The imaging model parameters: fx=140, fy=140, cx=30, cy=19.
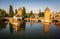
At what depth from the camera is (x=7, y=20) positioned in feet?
15.9

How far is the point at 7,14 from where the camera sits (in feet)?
15.5

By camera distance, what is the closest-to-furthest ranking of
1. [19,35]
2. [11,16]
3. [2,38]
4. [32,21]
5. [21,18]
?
[2,38] → [19,35] → [11,16] → [21,18] → [32,21]

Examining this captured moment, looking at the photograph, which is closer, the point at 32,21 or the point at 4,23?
the point at 4,23

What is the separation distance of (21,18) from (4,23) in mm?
622

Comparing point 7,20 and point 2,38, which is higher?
point 7,20

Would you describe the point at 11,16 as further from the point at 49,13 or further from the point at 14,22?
the point at 49,13

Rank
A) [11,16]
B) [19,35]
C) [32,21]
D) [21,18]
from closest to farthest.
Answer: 1. [19,35]
2. [11,16]
3. [21,18]
4. [32,21]

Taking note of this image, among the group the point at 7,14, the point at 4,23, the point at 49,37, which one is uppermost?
the point at 7,14

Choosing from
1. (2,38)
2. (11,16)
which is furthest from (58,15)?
(2,38)

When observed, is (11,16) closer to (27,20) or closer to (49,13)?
(27,20)

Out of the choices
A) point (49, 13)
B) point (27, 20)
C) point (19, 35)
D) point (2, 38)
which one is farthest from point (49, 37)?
point (27, 20)

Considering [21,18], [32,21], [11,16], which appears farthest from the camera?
[32,21]

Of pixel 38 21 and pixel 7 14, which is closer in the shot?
pixel 7 14

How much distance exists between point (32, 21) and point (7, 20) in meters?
1.07
